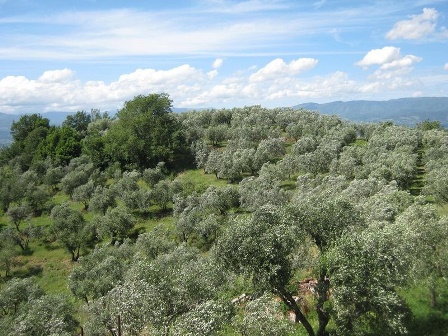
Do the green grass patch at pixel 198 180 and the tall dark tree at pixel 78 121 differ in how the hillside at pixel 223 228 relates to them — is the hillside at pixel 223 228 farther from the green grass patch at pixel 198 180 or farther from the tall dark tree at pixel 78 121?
the tall dark tree at pixel 78 121

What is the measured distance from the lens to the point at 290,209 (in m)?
27.8

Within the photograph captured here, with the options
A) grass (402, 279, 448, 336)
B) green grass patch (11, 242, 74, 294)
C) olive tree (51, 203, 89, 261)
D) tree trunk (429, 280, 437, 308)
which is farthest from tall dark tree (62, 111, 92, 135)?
tree trunk (429, 280, 437, 308)

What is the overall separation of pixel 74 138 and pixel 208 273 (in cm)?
9512

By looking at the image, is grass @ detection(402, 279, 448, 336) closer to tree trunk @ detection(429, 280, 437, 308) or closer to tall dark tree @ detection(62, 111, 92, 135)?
tree trunk @ detection(429, 280, 437, 308)

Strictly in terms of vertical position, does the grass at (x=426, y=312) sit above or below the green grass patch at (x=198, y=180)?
above

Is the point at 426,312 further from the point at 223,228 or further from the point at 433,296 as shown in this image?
the point at 223,228

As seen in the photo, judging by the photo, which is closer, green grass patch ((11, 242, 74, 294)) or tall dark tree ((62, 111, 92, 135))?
green grass patch ((11, 242, 74, 294))

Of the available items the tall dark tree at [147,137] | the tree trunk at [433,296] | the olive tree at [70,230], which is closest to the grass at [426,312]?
the tree trunk at [433,296]

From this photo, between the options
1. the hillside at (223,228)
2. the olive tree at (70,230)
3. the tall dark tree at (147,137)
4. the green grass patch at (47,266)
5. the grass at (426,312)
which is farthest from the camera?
the tall dark tree at (147,137)

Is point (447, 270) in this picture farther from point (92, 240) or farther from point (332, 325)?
point (92, 240)

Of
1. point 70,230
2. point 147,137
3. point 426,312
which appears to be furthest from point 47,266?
point 426,312

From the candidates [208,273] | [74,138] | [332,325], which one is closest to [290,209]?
[208,273]

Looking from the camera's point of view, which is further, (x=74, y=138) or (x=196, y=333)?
(x=74, y=138)

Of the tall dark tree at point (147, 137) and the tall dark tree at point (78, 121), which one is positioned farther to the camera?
the tall dark tree at point (78, 121)
